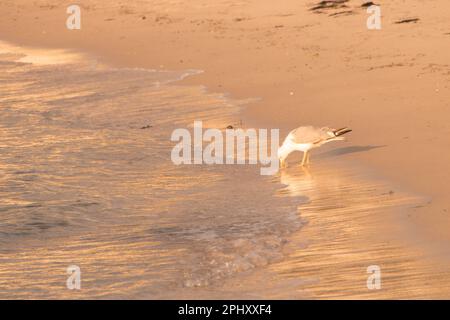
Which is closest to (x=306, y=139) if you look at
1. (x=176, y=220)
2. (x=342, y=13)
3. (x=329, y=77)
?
(x=176, y=220)

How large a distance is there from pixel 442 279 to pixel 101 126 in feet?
25.6

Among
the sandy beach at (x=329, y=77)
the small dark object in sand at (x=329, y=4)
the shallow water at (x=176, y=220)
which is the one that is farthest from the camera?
the small dark object in sand at (x=329, y=4)

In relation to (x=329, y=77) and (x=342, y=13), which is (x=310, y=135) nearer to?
(x=329, y=77)

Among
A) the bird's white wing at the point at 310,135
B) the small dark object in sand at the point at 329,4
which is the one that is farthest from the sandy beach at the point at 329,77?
the bird's white wing at the point at 310,135

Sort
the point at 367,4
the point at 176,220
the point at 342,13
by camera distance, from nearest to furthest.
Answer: the point at 176,220 < the point at 342,13 < the point at 367,4

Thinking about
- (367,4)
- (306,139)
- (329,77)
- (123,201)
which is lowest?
(123,201)

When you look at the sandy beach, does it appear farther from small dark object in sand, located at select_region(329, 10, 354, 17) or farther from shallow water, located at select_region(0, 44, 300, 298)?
shallow water, located at select_region(0, 44, 300, 298)

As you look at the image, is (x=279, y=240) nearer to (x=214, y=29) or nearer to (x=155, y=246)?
(x=155, y=246)

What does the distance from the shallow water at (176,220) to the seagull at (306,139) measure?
0.22m

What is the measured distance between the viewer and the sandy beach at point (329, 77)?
26.3 feet

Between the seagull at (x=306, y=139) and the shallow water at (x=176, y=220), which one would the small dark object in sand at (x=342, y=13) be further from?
the seagull at (x=306, y=139)

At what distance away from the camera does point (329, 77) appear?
15.3 metres

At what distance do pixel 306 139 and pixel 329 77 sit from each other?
4.18 meters
